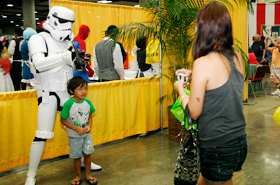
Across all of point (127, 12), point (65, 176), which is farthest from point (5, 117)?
point (127, 12)

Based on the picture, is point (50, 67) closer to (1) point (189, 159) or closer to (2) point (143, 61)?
(1) point (189, 159)

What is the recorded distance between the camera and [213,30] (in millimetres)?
1518

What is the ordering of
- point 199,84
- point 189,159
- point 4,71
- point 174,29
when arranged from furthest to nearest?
point 4,71 → point 174,29 → point 189,159 → point 199,84

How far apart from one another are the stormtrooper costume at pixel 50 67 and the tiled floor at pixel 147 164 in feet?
1.63

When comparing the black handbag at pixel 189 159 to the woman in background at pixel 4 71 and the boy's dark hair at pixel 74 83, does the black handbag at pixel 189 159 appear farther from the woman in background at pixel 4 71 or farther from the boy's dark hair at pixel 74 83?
the woman in background at pixel 4 71

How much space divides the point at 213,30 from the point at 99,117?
2.63m

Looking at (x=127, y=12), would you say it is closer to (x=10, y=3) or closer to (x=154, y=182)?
(x=154, y=182)

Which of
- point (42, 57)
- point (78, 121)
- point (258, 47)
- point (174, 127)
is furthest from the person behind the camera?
point (258, 47)

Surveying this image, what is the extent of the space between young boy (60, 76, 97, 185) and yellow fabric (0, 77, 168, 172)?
0.69 m

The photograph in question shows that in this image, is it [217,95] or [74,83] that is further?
[74,83]

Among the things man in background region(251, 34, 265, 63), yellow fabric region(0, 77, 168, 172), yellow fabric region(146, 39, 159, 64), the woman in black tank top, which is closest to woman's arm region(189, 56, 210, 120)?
the woman in black tank top

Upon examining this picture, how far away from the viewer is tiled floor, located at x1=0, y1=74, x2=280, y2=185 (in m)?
2.99

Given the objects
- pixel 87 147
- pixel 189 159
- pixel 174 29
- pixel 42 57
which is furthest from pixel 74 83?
pixel 174 29

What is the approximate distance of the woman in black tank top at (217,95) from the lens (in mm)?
1491
